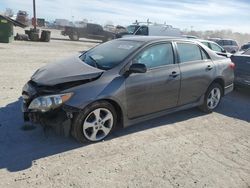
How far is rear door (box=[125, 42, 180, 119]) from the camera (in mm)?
4879

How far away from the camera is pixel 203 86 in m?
6.16

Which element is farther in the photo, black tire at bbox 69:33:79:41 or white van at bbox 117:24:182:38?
black tire at bbox 69:33:79:41

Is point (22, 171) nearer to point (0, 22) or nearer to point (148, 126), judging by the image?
point (148, 126)

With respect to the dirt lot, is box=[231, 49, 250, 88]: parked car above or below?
above

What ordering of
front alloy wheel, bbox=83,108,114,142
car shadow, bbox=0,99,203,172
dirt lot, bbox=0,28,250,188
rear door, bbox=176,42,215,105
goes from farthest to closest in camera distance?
rear door, bbox=176,42,215,105
front alloy wheel, bbox=83,108,114,142
car shadow, bbox=0,99,203,172
dirt lot, bbox=0,28,250,188

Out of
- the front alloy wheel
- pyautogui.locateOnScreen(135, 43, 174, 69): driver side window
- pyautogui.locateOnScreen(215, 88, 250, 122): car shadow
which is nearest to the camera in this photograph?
the front alloy wheel

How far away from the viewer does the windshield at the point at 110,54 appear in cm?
493

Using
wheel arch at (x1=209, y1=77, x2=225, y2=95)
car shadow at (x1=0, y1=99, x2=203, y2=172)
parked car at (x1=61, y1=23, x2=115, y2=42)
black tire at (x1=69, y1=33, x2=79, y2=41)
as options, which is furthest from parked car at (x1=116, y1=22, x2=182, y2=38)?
car shadow at (x1=0, y1=99, x2=203, y2=172)

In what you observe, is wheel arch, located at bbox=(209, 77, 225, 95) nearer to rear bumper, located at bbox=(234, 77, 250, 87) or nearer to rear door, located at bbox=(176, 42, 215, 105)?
rear door, located at bbox=(176, 42, 215, 105)

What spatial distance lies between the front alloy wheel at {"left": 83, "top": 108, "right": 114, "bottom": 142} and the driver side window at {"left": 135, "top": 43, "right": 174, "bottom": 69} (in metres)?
1.06

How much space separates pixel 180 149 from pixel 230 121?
2020mm

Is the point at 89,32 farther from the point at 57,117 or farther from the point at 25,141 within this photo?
the point at 57,117

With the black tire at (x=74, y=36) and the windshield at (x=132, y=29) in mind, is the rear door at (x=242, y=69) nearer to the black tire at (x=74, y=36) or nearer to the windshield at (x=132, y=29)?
the windshield at (x=132, y=29)

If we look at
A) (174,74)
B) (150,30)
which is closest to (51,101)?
(174,74)
